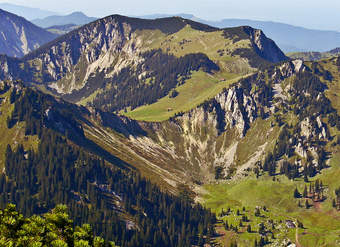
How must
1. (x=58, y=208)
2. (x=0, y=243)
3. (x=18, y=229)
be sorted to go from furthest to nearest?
(x=58, y=208) → (x=18, y=229) → (x=0, y=243)

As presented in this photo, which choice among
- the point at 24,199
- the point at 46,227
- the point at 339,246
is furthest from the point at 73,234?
the point at 339,246

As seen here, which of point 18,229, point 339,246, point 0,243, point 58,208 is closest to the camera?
point 0,243

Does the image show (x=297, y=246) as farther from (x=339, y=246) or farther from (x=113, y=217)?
(x=113, y=217)

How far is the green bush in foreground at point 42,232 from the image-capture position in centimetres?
3800

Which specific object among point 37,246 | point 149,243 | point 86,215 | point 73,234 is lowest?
point 149,243

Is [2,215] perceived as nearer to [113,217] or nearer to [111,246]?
[111,246]

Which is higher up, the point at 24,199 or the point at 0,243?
the point at 0,243

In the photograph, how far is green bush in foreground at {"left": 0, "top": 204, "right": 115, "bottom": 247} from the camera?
125 feet

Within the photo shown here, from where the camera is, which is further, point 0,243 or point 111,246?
point 111,246

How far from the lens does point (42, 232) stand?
41438mm

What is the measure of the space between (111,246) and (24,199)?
6604 inches

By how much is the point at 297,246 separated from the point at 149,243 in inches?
3111

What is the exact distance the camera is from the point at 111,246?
49344mm

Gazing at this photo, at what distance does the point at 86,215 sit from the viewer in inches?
7653
